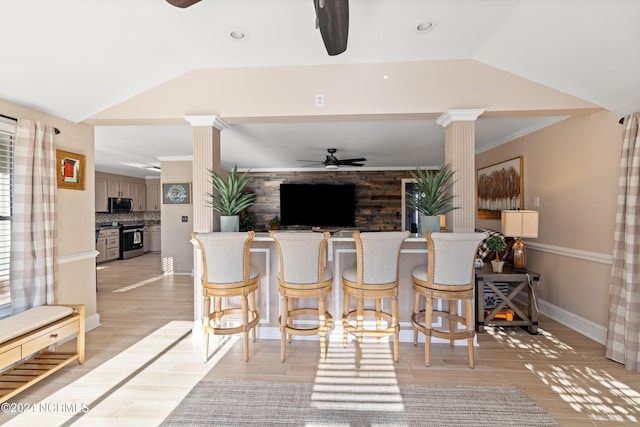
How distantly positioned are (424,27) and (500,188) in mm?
3022

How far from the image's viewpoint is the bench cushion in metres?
1.85

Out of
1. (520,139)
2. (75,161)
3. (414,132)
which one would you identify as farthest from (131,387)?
(520,139)

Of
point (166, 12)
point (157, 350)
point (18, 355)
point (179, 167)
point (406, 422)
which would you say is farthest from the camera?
point (179, 167)

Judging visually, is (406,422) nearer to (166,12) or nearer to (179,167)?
(166,12)

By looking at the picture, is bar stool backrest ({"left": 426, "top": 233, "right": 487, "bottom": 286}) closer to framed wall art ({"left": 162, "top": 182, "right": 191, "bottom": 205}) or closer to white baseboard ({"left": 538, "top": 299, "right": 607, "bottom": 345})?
white baseboard ({"left": 538, "top": 299, "right": 607, "bottom": 345})

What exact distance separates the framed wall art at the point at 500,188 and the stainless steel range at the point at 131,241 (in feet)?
27.9

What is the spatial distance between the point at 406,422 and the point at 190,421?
1339 millimetres

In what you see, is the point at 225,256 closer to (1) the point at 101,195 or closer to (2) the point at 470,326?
(2) the point at 470,326

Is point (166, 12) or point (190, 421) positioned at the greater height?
point (166, 12)

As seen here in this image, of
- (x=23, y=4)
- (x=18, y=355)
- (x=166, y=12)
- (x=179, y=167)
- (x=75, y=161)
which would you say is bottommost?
(x=18, y=355)

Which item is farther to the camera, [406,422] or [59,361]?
[59,361]

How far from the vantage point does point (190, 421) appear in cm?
170

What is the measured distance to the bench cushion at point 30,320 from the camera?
1.85 m

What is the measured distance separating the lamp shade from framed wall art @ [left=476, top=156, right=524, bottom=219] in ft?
3.26
